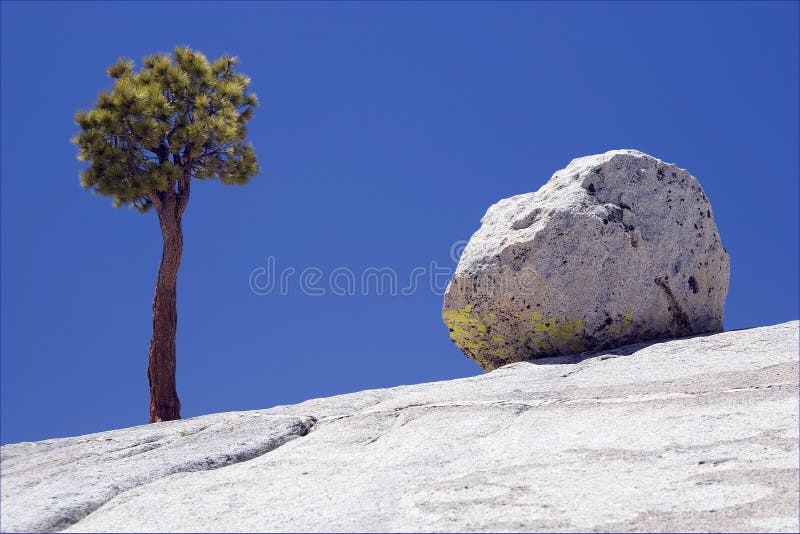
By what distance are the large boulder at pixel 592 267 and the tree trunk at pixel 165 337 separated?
17.9ft

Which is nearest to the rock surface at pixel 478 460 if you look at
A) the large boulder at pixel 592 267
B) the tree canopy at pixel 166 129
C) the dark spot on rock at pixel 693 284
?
the large boulder at pixel 592 267

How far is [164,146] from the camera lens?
15.3 metres

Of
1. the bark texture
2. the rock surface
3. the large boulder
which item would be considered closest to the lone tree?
the bark texture

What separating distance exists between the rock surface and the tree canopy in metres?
5.93

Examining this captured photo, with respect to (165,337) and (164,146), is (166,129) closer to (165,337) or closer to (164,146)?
(164,146)

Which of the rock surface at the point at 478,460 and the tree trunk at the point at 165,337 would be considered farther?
the tree trunk at the point at 165,337

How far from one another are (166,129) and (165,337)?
3.98 meters

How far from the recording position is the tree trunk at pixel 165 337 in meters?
14.4

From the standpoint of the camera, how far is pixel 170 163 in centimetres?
1488

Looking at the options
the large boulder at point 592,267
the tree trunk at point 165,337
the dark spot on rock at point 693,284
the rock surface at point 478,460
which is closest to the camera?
the rock surface at point 478,460

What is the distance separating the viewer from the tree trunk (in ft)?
47.2

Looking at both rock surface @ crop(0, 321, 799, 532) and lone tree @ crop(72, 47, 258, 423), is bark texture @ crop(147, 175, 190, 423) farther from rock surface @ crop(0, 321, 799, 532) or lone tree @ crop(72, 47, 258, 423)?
rock surface @ crop(0, 321, 799, 532)

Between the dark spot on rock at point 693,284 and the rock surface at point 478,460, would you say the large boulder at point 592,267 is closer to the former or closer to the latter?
the dark spot on rock at point 693,284

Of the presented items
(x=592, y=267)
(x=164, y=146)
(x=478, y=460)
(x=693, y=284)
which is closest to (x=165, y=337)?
(x=164, y=146)
